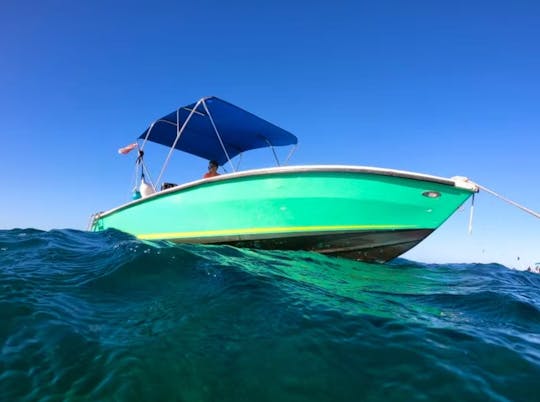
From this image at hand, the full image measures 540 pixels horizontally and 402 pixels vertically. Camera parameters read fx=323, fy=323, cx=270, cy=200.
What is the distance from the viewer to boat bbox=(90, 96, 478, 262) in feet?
16.3

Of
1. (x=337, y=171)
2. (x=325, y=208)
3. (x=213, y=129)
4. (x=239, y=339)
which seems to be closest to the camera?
(x=239, y=339)

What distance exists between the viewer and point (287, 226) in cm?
557

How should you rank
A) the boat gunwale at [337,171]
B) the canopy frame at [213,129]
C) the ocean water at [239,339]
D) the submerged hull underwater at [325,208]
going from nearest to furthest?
the ocean water at [239,339]
the boat gunwale at [337,171]
the submerged hull underwater at [325,208]
the canopy frame at [213,129]

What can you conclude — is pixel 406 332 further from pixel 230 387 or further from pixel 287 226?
pixel 287 226

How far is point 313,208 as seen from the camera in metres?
5.35

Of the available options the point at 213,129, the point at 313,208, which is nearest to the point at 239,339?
the point at 313,208

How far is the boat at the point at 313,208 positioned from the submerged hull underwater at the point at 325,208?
1 cm

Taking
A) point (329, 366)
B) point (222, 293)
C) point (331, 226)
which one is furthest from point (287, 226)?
point (329, 366)

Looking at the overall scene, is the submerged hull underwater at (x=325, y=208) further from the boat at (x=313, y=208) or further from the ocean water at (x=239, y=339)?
the ocean water at (x=239, y=339)

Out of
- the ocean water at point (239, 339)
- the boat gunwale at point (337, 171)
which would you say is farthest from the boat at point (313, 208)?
the ocean water at point (239, 339)

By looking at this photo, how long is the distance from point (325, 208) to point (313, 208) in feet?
0.64

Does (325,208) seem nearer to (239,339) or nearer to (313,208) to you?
(313,208)

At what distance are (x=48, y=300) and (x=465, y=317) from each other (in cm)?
339

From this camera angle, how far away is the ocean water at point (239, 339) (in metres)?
1.53
